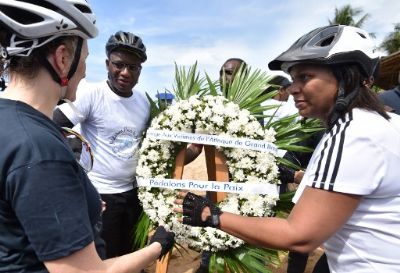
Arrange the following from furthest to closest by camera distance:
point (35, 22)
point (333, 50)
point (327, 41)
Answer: point (327, 41) → point (333, 50) → point (35, 22)

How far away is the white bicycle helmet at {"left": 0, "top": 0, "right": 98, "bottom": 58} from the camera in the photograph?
124cm

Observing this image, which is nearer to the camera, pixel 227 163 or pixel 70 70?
pixel 70 70

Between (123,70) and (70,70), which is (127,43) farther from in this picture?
(70,70)

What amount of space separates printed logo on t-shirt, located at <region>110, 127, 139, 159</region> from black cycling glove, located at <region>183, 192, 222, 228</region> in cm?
149

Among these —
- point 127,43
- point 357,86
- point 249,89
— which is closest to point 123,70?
point 127,43

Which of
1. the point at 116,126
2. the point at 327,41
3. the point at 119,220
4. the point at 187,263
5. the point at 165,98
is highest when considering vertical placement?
the point at 327,41

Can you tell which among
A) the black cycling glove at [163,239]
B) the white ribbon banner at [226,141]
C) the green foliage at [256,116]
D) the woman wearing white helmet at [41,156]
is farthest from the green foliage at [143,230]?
the woman wearing white helmet at [41,156]

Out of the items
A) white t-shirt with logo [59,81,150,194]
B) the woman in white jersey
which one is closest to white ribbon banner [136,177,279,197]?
the woman in white jersey

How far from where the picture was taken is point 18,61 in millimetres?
1252

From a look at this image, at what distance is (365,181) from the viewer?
1456mm

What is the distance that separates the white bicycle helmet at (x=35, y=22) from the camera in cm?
124

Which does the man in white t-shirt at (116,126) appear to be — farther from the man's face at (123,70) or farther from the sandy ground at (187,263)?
the sandy ground at (187,263)

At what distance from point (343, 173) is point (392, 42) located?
36.9 metres

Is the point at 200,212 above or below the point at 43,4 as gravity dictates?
below
